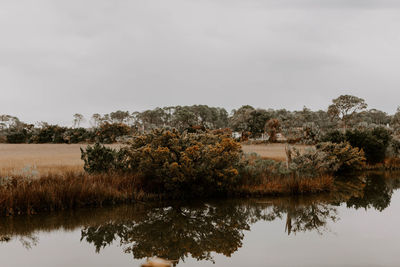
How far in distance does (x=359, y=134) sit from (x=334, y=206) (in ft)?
41.5

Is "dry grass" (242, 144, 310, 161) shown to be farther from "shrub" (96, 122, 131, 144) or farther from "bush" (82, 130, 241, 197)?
"shrub" (96, 122, 131, 144)

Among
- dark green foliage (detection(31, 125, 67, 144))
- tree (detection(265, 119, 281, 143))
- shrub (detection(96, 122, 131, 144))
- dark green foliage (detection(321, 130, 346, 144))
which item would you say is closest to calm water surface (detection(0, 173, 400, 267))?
dark green foliage (detection(321, 130, 346, 144))

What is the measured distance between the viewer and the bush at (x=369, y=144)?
20969 millimetres

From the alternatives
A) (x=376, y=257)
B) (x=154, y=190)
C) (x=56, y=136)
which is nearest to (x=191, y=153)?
(x=154, y=190)

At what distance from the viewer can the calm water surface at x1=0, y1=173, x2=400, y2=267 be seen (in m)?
6.08

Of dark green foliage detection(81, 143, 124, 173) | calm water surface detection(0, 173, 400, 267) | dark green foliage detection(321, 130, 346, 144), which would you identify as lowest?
calm water surface detection(0, 173, 400, 267)

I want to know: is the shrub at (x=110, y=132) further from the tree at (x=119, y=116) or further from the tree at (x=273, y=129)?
the tree at (x=119, y=116)

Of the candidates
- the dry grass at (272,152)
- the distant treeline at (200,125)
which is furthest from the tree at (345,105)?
the dry grass at (272,152)

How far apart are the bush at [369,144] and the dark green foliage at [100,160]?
15618mm

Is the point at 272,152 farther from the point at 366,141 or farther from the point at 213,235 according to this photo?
the point at 213,235

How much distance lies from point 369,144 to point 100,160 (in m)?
17.3

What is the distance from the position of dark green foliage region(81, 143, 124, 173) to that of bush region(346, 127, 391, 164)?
1562cm

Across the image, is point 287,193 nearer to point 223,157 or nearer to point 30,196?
point 223,157

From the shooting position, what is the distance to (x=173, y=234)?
7438 millimetres
